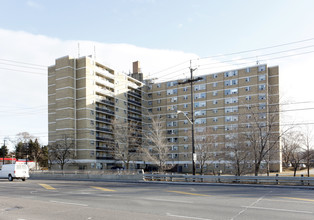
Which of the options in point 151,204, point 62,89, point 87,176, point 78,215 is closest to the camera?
point 78,215

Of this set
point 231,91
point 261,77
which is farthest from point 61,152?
point 261,77

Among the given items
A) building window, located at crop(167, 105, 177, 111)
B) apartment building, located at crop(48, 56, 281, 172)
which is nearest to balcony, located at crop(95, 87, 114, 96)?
apartment building, located at crop(48, 56, 281, 172)

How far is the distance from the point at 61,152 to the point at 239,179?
45954 mm

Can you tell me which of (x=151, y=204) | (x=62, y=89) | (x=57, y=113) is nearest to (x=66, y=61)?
(x=62, y=89)

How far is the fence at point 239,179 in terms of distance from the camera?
22419 mm

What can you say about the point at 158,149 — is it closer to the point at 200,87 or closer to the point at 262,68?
the point at 200,87

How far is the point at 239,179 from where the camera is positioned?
86.9ft

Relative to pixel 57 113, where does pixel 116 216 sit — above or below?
below

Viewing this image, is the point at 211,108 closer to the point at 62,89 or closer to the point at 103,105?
the point at 103,105

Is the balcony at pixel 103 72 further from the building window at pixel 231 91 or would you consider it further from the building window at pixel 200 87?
the building window at pixel 231 91

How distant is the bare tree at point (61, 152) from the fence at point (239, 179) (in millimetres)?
35905

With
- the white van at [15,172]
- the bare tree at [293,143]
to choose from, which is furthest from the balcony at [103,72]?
the bare tree at [293,143]

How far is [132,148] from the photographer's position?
6300cm

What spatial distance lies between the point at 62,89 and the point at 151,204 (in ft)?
208
